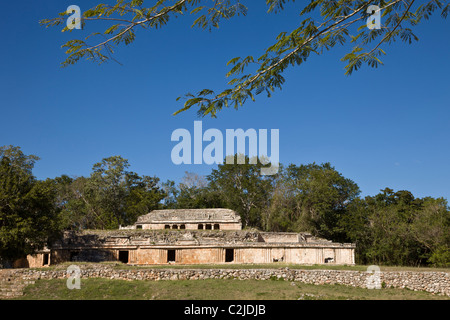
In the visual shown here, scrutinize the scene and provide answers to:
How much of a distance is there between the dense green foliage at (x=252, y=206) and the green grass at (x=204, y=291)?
5.72 metres

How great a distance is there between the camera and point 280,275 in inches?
694

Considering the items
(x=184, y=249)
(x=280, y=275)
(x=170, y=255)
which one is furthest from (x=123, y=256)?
(x=280, y=275)

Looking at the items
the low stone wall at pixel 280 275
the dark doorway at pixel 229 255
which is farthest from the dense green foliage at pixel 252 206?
the dark doorway at pixel 229 255

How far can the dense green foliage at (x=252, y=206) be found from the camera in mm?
21031

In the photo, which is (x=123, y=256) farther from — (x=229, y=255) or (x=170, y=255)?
(x=229, y=255)

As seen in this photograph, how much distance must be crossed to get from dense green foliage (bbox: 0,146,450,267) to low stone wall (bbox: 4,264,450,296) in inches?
167

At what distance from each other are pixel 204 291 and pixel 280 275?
14.5ft

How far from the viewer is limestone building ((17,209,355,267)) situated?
2348 cm
